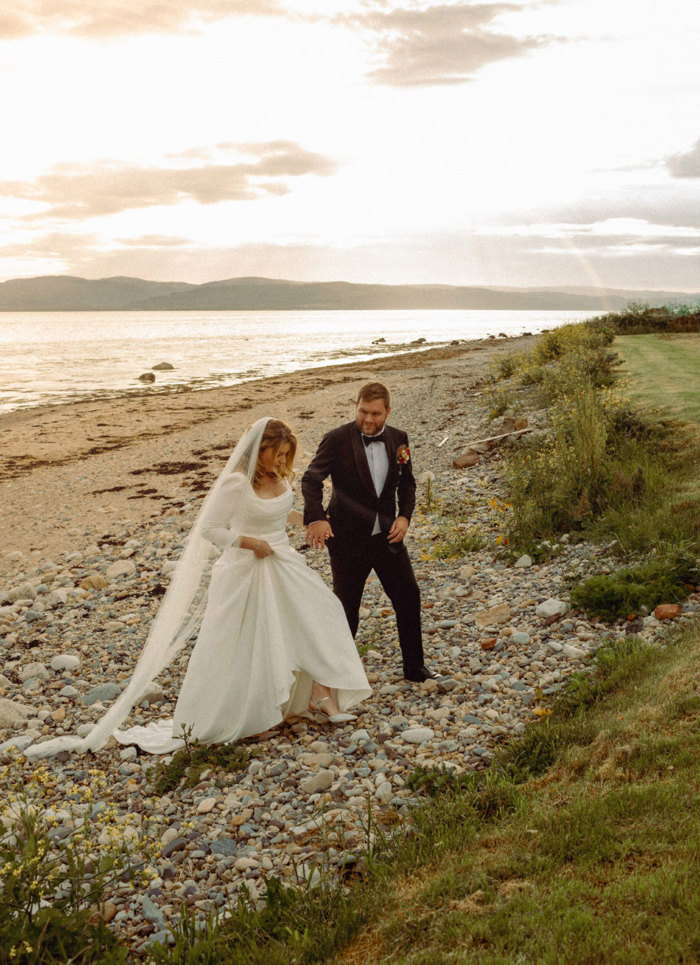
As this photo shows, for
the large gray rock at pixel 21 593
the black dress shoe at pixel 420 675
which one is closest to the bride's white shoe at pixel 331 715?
the black dress shoe at pixel 420 675

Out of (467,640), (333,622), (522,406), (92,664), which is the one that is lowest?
(92,664)

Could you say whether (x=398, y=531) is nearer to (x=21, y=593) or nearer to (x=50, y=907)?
(x=50, y=907)

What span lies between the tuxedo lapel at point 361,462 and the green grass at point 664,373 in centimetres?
837

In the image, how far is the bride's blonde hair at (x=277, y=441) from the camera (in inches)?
245

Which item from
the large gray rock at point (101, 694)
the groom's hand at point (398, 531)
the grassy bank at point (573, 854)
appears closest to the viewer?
the grassy bank at point (573, 854)

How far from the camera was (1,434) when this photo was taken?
1082 inches

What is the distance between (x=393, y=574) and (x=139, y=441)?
64.9 ft

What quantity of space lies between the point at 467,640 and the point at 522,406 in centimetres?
1317

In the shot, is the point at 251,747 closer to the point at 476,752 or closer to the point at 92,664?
the point at 476,752

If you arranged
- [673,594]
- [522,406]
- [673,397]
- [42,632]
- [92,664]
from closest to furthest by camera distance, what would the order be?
[673,594] < [92,664] < [42,632] < [673,397] < [522,406]

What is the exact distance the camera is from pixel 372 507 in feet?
22.8

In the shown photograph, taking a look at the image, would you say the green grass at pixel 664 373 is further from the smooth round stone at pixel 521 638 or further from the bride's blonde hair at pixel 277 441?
the bride's blonde hair at pixel 277 441

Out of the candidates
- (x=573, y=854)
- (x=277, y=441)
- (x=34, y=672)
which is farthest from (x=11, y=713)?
(x=573, y=854)

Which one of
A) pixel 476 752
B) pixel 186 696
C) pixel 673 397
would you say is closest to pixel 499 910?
pixel 476 752
